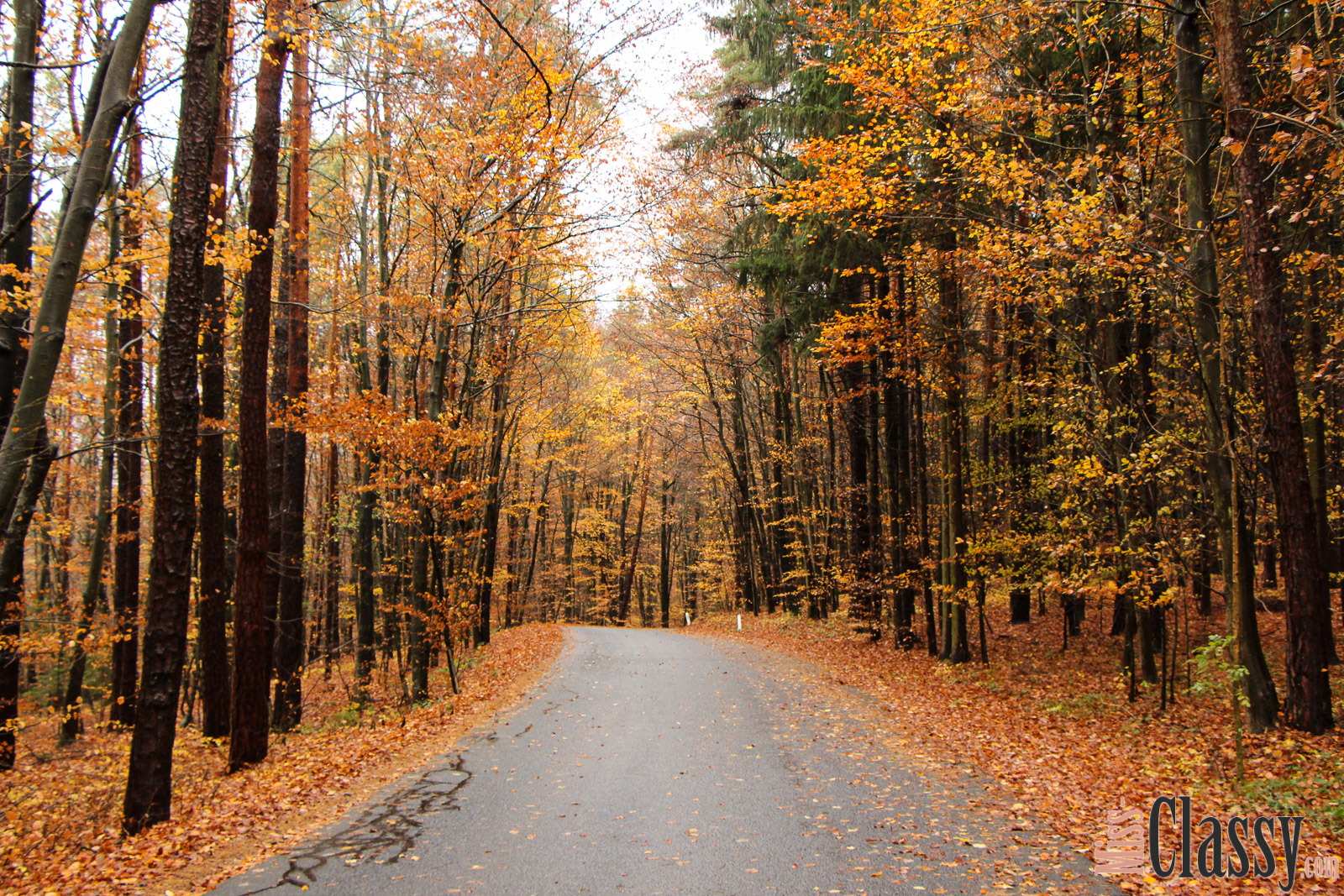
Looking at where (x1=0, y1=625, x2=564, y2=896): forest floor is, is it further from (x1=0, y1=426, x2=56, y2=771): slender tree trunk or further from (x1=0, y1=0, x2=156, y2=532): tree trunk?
(x1=0, y1=0, x2=156, y2=532): tree trunk

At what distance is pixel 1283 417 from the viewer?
21.8ft

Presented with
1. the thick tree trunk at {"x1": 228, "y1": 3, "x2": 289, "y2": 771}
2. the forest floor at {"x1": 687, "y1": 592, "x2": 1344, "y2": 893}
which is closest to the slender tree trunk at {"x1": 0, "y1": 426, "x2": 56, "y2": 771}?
the thick tree trunk at {"x1": 228, "y1": 3, "x2": 289, "y2": 771}

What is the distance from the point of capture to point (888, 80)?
9.55 metres

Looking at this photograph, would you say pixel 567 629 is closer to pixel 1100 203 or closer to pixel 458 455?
pixel 458 455

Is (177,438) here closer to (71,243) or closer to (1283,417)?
(71,243)

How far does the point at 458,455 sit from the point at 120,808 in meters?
6.17

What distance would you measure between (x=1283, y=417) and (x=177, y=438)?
9.92 meters

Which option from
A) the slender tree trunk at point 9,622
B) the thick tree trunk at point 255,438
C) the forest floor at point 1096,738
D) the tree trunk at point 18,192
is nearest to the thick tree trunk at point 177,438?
the tree trunk at point 18,192

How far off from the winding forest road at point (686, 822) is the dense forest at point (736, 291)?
232 cm

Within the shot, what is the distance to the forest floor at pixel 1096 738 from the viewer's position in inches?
205

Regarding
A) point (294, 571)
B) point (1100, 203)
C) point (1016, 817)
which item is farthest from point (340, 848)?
point (1100, 203)

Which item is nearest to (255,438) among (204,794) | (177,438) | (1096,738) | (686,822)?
(177,438)

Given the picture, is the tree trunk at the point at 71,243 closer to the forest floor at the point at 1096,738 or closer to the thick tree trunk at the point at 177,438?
the thick tree trunk at the point at 177,438

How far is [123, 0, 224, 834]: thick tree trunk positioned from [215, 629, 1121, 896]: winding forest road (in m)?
1.74
